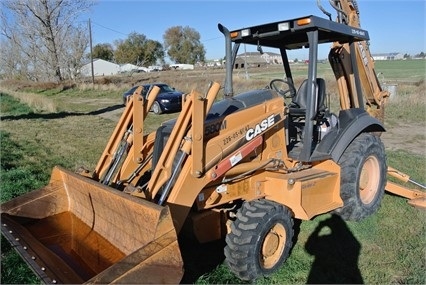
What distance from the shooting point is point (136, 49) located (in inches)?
2704

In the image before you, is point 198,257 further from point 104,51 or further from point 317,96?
point 104,51

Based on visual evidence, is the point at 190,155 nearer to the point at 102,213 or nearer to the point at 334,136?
the point at 102,213

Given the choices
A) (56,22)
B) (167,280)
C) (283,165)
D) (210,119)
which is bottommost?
(167,280)

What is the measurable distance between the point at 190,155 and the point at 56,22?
4154 centimetres

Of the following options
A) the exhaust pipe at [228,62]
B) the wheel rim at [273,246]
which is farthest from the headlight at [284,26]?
the wheel rim at [273,246]

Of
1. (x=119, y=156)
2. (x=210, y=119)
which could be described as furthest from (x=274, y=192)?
(x=119, y=156)

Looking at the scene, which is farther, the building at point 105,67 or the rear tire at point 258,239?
the building at point 105,67

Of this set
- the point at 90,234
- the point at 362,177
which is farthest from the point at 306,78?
the point at 90,234

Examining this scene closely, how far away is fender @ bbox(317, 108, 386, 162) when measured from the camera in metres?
4.47

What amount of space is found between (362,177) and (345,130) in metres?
0.78

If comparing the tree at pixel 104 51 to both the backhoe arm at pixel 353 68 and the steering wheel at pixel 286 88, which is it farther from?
the steering wheel at pixel 286 88

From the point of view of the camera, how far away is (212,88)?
3375 millimetres

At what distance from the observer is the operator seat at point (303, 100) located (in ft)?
14.6

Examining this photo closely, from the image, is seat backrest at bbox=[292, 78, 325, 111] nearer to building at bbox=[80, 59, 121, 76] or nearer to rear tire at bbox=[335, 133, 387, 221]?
rear tire at bbox=[335, 133, 387, 221]
